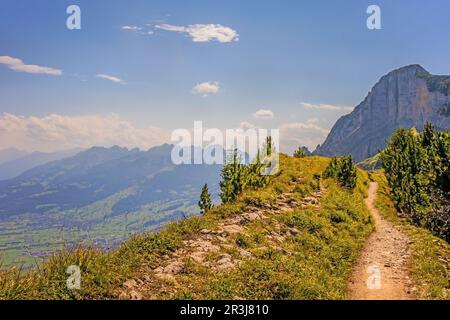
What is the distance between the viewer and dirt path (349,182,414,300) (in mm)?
13852

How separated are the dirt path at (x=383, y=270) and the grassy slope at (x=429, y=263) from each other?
1.50 feet

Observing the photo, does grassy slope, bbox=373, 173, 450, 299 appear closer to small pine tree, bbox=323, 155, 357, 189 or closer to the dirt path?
the dirt path

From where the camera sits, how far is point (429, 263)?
1684 cm

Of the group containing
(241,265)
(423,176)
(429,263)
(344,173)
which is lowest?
(429,263)

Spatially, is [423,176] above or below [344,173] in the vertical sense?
above

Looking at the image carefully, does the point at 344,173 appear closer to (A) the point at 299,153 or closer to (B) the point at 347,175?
(B) the point at 347,175

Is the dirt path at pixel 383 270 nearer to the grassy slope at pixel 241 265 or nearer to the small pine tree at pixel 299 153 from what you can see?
the grassy slope at pixel 241 265

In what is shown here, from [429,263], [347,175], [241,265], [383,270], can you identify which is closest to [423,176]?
[347,175]

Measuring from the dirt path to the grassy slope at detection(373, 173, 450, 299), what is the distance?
1.50 ft

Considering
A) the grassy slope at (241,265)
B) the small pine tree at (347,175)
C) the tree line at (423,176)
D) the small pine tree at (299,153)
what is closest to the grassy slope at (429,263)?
the tree line at (423,176)

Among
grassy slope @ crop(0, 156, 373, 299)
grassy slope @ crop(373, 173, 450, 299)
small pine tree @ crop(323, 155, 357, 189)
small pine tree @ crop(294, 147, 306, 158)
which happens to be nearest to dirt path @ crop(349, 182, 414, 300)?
grassy slope @ crop(373, 173, 450, 299)

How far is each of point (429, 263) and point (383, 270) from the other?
2339 millimetres

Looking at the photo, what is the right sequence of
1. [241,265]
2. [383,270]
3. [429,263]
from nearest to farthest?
1. [241,265]
2. [429,263]
3. [383,270]
